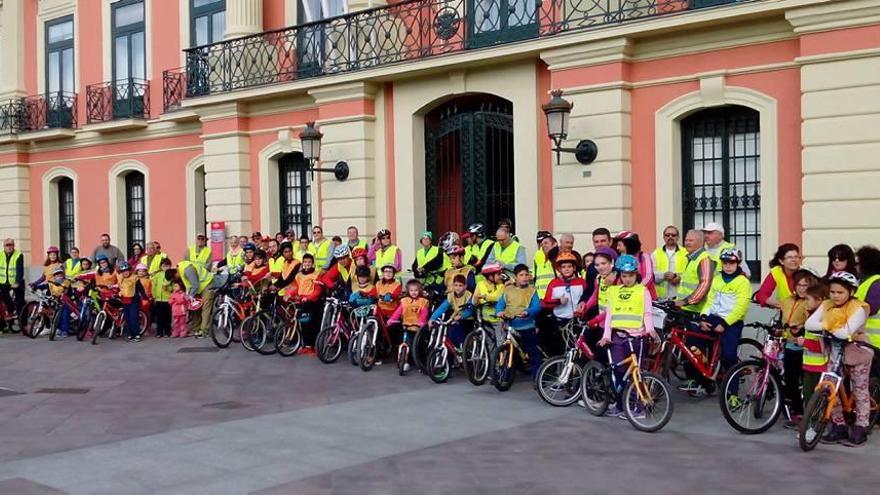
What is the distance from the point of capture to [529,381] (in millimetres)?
11680

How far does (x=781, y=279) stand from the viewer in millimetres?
9359

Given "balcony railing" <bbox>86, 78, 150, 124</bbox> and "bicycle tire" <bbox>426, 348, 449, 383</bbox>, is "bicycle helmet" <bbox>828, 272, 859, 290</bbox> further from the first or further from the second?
"balcony railing" <bbox>86, 78, 150, 124</bbox>

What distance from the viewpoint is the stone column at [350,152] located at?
56.4ft

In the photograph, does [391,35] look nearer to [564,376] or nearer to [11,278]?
[11,278]

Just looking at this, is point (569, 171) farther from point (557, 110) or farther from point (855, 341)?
point (855, 341)

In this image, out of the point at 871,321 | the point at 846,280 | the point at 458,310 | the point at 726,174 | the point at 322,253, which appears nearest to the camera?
the point at 846,280

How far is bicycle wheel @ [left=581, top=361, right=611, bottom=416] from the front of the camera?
376 inches

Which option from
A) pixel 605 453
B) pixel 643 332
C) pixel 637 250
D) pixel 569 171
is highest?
pixel 569 171

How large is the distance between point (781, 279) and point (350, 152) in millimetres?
9513

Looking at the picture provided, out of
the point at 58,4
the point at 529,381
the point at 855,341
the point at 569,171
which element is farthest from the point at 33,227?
the point at 855,341

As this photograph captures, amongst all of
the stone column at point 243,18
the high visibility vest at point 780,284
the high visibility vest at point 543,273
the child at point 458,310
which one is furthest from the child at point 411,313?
the stone column at point 243,18

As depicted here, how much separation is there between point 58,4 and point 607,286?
19.4 meters

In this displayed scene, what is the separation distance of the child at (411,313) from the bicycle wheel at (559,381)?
2458mm

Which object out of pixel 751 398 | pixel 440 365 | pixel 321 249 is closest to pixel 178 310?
pixel 321 249
